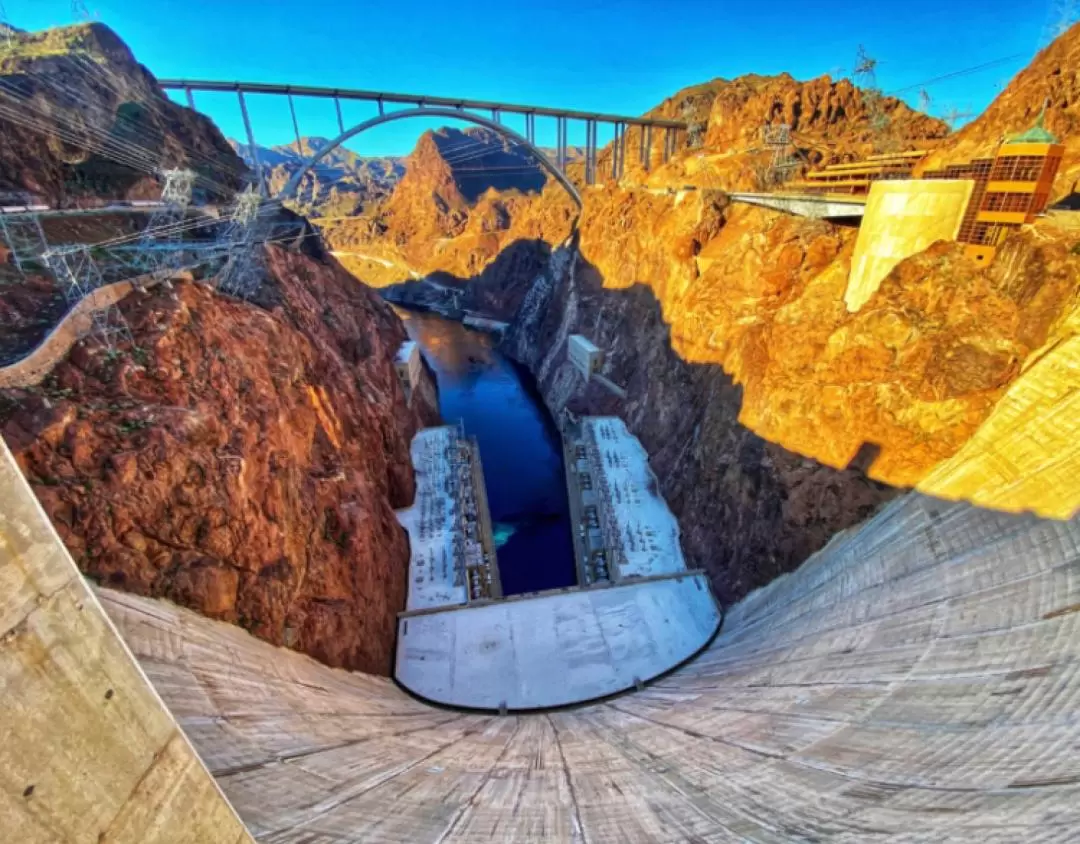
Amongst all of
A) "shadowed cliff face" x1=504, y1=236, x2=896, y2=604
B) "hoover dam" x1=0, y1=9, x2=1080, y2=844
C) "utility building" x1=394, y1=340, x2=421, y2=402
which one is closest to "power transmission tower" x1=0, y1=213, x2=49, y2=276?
"hoover dam" x1=0, y1=9, x2=1080, y2=844

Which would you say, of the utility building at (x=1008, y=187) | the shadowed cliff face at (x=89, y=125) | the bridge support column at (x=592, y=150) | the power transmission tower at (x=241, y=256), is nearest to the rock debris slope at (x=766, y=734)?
the utility building at (x=1008, y=187)

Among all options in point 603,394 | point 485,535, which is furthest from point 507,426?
point 485,535

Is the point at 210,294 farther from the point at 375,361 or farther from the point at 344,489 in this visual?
the point at 375,361

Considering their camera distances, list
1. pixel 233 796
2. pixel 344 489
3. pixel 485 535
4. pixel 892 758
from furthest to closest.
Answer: pixel 485 535
pixel 344 489
pixel 892 758
pixel 233 796

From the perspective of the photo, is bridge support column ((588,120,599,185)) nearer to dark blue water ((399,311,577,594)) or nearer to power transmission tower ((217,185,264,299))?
dark blue water ((399,311,577,594))

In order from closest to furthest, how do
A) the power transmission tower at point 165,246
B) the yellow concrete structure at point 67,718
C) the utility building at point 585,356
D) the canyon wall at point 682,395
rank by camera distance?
the yellow concrete structure at point 67,718
the power transmission tower at point 165,246
the canyon wall at point 682,395
the utility building at point 585,356

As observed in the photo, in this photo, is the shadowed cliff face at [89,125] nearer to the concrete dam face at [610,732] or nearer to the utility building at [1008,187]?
the concrete dam face at [610,732]
